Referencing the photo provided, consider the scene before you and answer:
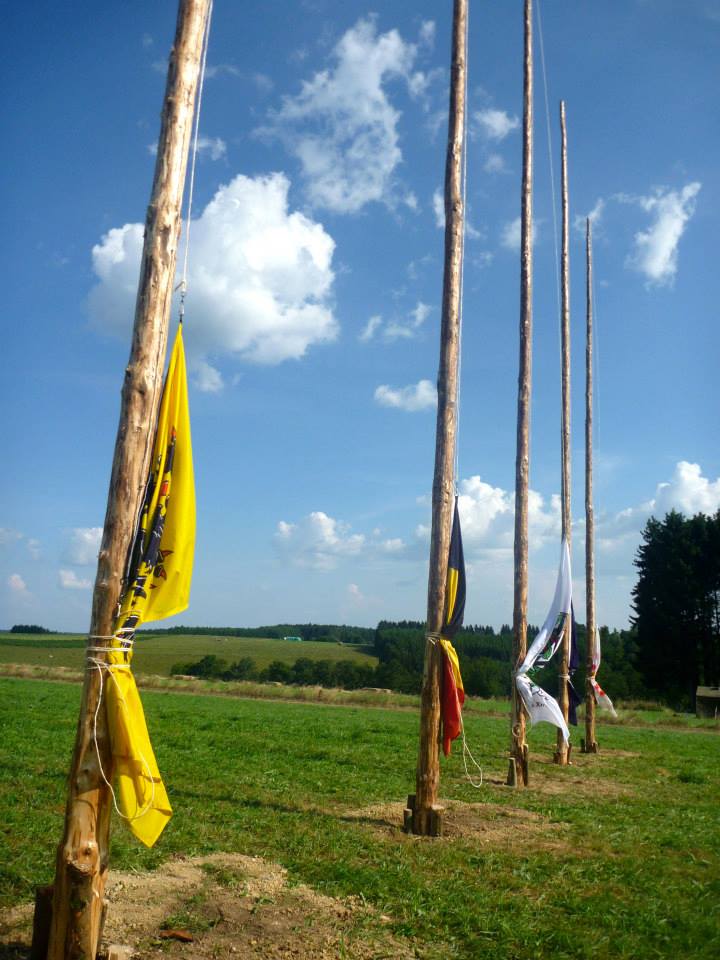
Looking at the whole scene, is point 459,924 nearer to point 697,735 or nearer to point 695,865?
point 695,865

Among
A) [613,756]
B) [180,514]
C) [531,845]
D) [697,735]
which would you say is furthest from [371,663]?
[180,514]

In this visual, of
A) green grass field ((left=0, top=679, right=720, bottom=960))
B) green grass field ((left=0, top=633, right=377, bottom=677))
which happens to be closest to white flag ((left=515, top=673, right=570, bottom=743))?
green grass field ((left=0, top=679, right=720, bottom=960))

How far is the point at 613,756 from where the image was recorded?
15109 mm

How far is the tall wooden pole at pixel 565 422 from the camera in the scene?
42.4 feet

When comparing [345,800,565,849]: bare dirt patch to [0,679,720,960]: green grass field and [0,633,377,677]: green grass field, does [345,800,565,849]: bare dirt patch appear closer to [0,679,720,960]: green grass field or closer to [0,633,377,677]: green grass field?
[0,679,720,960]: green grass field

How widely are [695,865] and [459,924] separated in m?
3.10

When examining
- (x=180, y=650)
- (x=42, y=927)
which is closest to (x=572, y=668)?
(x=42, y=927)

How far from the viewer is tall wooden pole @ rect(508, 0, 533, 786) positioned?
10805mm

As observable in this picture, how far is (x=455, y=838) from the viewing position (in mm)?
7578

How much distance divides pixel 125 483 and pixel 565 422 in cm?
1079

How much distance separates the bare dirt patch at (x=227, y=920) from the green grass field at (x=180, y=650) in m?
38.7

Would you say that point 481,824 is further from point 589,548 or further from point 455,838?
point 589,548

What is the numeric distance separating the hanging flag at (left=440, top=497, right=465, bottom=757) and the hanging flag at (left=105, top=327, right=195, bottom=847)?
3.84 m

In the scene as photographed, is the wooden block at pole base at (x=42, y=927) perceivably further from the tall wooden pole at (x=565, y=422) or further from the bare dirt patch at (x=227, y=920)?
the tall wooden pole at (x=565, y=422)
